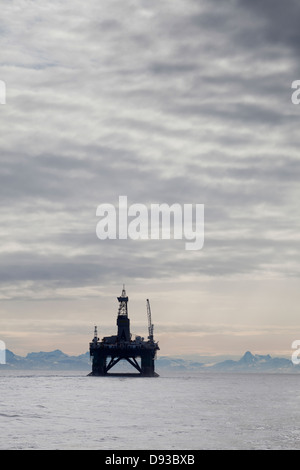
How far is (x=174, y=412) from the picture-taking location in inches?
3494

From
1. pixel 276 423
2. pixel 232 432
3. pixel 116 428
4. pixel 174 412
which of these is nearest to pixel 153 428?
pixel 116 428

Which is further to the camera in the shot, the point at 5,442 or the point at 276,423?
the point at 276,423

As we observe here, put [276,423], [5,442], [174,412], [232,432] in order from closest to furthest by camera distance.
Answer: [5,442]
[232,432]
[276,423]
[174,412]

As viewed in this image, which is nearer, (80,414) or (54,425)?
(54,425)

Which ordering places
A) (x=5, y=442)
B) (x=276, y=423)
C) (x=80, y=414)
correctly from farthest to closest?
1. (x=80, y=414)
2. (x=276, y=423)
3. (x=5, y=442)
